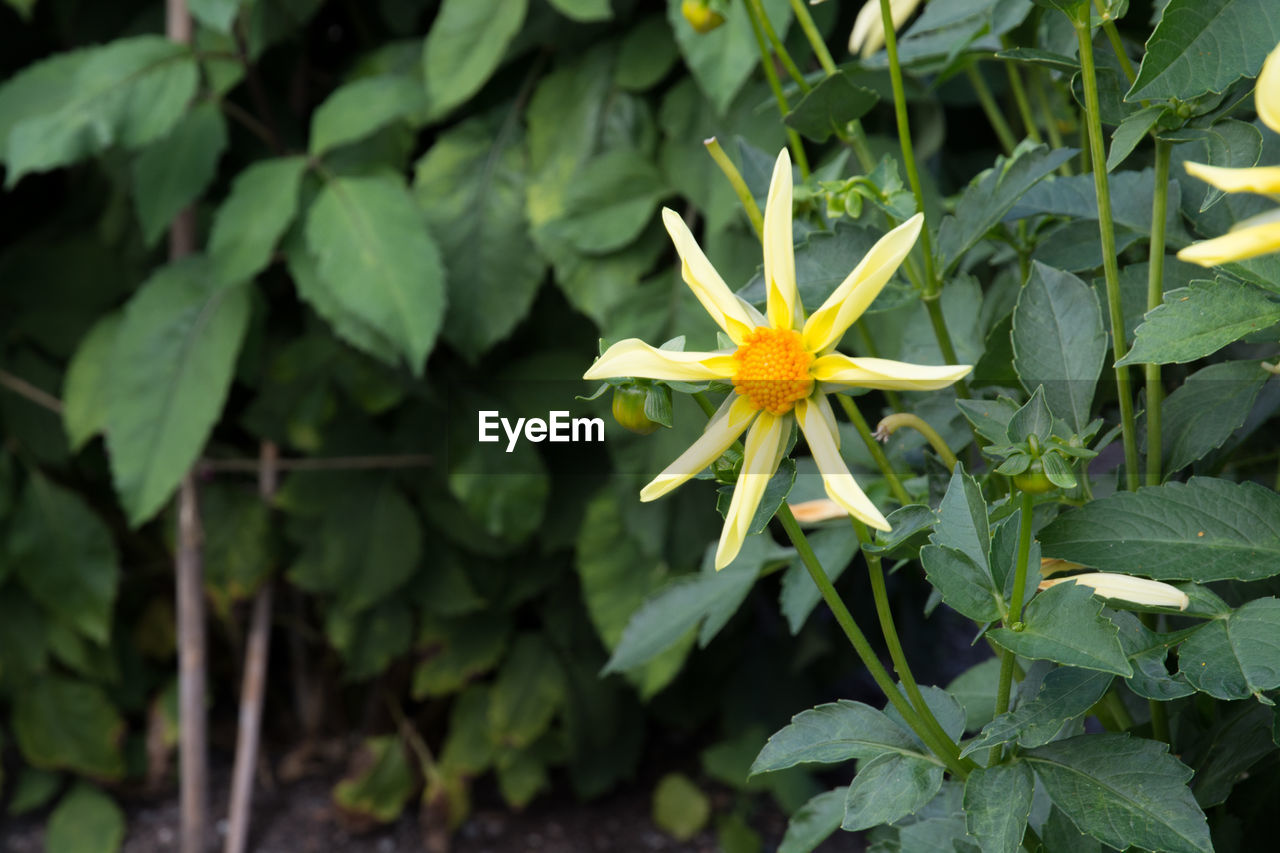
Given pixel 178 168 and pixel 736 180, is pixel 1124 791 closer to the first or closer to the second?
pixel 736 180

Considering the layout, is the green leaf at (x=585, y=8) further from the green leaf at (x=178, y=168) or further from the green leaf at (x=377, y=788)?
the green leaf at (x=377, y=788)

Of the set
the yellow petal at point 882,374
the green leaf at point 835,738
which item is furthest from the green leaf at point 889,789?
the yellow petal at point 882,374

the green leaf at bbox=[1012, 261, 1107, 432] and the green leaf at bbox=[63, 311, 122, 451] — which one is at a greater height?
the green leaf at bbox=[1012, 261, 1107, 432]

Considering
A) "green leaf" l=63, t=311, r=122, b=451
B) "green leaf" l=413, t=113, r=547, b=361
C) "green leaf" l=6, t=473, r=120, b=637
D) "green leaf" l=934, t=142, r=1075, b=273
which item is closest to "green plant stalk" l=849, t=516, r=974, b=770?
"green leaf" l=934, t=142, r=1075, b=273

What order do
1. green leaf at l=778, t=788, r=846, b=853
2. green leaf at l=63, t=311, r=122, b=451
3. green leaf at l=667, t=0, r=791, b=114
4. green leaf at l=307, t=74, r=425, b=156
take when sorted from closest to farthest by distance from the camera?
green leaf at l=778, t=788, r=846, b=853, green leaf at l=667, t=0, r=791, b=114, green leaf at l=307, t=74, r=425, b=156, green leaf at l=63, t=311, r=122, b=451

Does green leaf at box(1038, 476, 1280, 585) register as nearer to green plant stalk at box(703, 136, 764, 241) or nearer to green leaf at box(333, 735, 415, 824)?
green plant stalk at box(703, 136, 764, 241)

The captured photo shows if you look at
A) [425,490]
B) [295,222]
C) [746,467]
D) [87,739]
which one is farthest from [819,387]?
[87,739]
